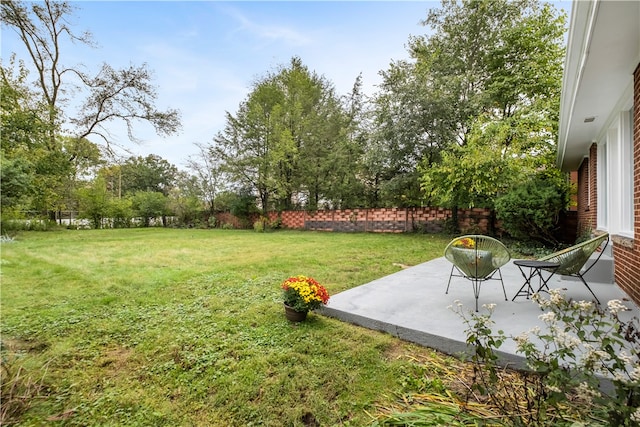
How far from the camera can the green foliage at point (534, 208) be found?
7219mm

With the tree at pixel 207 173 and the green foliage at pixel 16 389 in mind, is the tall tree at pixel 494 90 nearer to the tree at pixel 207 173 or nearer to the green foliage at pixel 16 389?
the green foliage at pixel 16 389

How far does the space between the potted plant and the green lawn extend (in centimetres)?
12

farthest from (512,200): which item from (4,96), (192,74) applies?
(4,96)

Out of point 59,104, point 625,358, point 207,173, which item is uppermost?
point 59,104

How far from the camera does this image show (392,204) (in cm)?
1316

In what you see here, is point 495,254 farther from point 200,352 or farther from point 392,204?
point 392,204

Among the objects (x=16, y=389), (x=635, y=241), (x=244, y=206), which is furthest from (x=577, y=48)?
(x=244, y=206)

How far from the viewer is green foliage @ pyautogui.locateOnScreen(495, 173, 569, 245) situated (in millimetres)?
7219

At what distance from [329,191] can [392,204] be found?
3361mm

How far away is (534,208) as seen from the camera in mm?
7312

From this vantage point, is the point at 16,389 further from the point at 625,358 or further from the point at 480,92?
the point at 480,92

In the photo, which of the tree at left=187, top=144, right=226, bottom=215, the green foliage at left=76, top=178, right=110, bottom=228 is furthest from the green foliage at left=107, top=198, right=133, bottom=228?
the tree at left=187, top=144, right=226, bottom=215

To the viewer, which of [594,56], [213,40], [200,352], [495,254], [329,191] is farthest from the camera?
[329,191]

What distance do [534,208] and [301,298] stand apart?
7250mm
